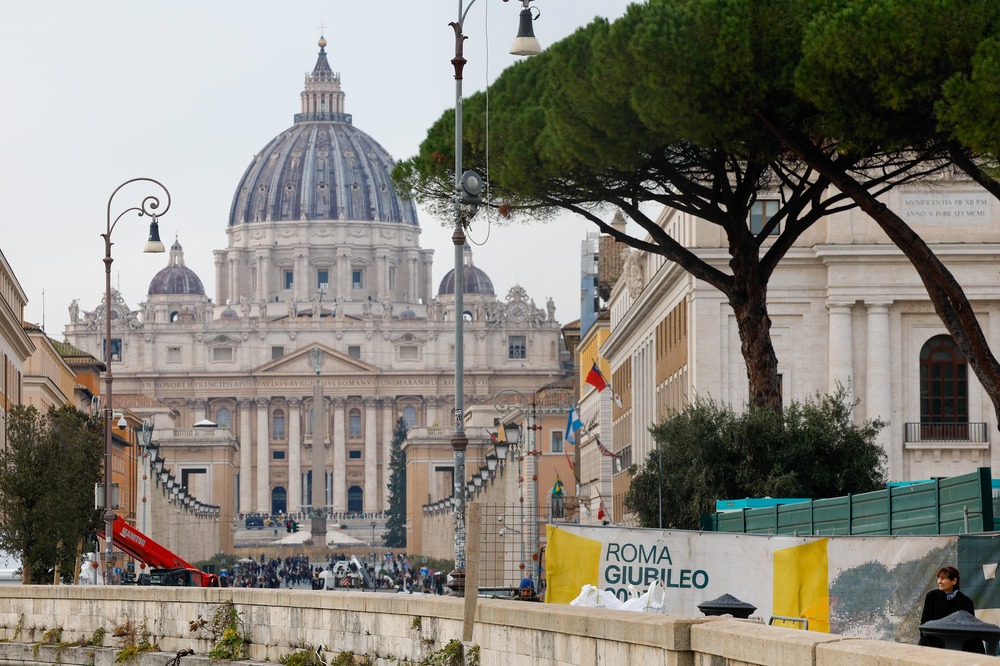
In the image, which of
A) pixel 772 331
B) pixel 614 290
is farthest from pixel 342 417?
pixel 772 331

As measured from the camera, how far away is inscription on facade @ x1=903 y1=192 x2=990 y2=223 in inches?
1538

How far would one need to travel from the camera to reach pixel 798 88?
2111 centimetres

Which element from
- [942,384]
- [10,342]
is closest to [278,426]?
[10,342]

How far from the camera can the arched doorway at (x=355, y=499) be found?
178 m

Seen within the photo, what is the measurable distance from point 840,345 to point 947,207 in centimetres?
322

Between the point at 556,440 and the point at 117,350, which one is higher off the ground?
the point at 117,350

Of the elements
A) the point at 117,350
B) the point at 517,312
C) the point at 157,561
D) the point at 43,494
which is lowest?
the point at 157,561

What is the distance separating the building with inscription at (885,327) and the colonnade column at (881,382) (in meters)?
0.02

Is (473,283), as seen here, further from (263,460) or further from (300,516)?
(300,516)

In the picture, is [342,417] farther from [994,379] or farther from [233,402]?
[994,379]

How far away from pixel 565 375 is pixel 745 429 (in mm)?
139525

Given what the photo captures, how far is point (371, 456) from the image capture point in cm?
17612

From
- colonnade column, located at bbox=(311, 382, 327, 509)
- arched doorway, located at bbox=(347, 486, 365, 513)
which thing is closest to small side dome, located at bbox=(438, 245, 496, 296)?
arched doorway, located at bbox=(347, 486, 365, 513)

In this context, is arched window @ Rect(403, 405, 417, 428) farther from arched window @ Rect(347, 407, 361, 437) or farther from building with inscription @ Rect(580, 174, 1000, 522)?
building with inscription @ Rect(580, 174, 1000, 522)
